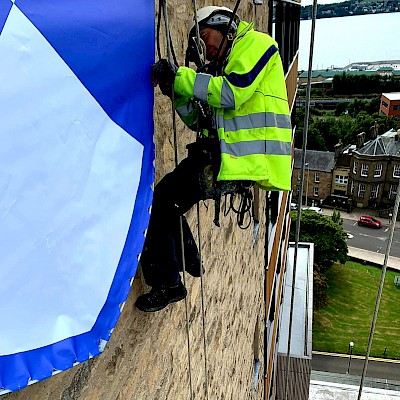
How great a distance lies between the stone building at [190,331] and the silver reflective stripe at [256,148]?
0.45m

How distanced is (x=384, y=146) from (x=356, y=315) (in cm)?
1557

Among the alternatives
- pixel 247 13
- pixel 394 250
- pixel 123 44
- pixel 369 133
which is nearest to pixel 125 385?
pixel 123 44

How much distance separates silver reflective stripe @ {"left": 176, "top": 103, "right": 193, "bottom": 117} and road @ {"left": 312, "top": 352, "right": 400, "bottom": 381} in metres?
18.9

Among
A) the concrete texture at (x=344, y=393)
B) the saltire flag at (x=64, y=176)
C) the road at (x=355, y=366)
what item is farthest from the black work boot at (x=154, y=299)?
the road at (x=355, y=366)

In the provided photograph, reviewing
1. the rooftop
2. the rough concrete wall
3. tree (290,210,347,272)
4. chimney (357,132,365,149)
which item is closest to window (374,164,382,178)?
chimney (357,132,365,149)

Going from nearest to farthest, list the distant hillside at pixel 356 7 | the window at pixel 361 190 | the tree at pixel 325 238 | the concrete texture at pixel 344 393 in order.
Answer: the concrete texture at pixel 344 393 < the tree at pixel 325 238 < the window at pixel 361 190 < the distant hillside at pixel 356 7

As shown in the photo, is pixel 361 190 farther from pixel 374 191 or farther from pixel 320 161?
pixel 320 161

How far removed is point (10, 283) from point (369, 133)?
4090cm

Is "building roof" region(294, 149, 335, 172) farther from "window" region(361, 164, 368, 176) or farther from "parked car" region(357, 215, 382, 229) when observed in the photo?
"parked car" region(357, 215, 382, 229)

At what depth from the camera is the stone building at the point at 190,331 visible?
93.4 inches

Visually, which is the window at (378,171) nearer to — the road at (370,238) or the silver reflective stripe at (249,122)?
the road at (370,238)

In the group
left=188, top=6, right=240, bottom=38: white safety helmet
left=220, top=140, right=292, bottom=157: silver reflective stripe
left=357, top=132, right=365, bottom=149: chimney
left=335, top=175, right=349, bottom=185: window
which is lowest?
left=335, top=175, right=349, bottom=185: window

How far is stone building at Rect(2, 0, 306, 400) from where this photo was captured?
237cm

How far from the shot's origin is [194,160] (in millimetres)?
2705
